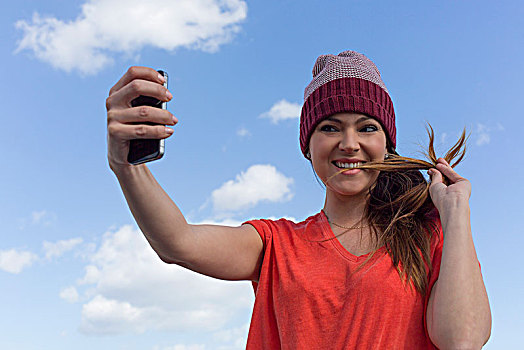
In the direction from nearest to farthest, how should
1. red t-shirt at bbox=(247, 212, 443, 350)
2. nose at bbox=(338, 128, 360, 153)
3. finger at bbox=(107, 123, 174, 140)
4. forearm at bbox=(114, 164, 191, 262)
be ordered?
finger at bbox=(107, 123, 174, 140) → forearm at bbox=(114, 164, 191, 262) → red t-shirt at bbox=(247, 212, 443, 350) → nose at bbox=(338, 128, 360, 153)

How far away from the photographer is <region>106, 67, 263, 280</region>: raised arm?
216 centimetres

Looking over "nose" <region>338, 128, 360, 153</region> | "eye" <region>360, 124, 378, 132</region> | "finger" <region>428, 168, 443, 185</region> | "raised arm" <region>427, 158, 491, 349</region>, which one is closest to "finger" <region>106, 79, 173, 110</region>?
"nose" <region>338, 128, 360, 153</region>

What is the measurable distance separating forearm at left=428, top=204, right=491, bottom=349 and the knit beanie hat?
78cm

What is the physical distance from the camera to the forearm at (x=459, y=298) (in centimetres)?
264

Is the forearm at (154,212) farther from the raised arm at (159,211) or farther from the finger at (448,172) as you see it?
the finger at (448,172)

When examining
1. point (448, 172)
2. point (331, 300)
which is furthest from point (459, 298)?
point (448, 172)

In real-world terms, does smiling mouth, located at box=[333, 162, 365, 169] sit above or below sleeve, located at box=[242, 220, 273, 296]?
above

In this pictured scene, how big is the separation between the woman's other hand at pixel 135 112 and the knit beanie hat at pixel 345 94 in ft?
4.19

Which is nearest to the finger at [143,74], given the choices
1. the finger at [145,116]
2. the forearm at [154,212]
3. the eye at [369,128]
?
the finger at [145,116]

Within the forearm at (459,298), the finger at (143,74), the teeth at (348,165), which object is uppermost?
the teeth at (348,165)

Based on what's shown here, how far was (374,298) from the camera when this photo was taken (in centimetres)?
281

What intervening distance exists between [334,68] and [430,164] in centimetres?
81

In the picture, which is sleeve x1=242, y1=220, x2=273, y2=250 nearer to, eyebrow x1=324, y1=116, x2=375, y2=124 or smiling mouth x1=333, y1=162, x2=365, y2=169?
smiling mouth x1=333, y1=162, x2=365, y2=169

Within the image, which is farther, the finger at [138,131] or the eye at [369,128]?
the eye at [369,128]
